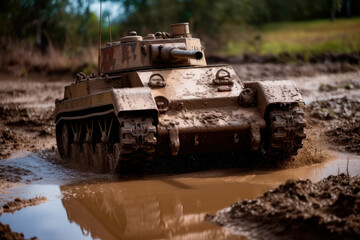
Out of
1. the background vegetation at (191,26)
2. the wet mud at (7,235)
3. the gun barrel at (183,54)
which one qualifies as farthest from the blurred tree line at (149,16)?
the wet mud at (7,235)

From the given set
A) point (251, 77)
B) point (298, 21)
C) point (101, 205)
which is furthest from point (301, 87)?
point (298, 21)

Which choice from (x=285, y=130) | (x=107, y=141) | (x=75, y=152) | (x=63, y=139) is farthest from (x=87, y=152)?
(x=285, y=130)

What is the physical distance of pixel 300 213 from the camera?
20.5ft

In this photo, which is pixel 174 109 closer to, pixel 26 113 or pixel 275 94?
pixel 275 94

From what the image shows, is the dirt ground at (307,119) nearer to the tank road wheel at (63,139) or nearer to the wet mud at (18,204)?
the tank road wheel at (63,139)

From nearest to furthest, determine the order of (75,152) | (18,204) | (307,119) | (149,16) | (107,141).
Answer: (18,204)
(107,141)
(75,152)
(307,119)
(149,16)

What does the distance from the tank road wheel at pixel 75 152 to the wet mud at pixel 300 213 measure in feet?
18.5

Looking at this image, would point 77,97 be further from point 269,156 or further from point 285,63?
point 285,63

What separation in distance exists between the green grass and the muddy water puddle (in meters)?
16.1

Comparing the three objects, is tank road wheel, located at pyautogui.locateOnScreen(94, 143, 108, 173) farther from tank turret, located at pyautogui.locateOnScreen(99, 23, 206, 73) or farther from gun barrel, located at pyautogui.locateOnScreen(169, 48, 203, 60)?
gun barrel, located at pyautogui.locateOnScreen(169, 48, 203, 60)

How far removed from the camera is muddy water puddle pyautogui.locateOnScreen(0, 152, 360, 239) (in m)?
6.92

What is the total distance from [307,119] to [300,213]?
8.26 meters

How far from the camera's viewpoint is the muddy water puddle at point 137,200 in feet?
22.7

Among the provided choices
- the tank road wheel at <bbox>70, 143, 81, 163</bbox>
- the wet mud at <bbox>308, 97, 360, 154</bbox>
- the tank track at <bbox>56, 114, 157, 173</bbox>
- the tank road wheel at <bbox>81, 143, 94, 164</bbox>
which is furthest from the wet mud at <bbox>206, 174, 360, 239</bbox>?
the tank road wheel at <bbox>70, 143, 81, 163</bbox>
